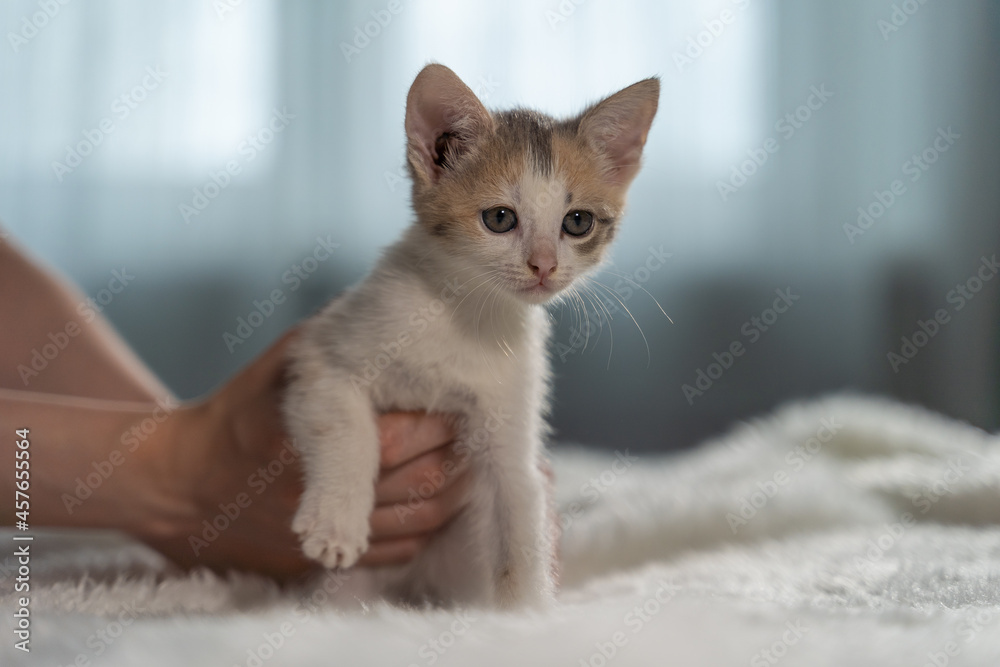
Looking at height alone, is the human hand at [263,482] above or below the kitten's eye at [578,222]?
below

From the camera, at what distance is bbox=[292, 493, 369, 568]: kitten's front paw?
82 cm

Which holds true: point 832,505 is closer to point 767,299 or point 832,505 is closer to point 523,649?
point 523,649

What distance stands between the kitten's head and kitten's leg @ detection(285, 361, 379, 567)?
0.83 ft

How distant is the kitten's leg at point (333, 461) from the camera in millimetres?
829

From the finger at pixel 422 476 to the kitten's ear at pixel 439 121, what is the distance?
396mm

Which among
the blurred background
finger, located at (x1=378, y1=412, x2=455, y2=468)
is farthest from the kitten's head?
the blurred background

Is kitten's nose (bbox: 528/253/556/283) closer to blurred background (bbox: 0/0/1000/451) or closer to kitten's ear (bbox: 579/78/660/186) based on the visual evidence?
kitten's ear (bbox: 579/78/660/186)

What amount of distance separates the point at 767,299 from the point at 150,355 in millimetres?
2567

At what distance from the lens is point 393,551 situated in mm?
1058

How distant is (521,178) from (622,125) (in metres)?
0.22

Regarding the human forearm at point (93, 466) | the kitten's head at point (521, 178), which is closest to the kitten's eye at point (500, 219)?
the kitten's head at point (521, 178)

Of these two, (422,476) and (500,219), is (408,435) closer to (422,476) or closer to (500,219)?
(422,476)

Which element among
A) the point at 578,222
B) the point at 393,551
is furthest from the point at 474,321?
the point at 393,551

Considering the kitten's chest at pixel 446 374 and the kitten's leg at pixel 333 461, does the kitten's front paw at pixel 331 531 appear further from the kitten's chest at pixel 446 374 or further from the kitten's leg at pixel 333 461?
the kitten's chest at pixel 446 374
